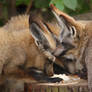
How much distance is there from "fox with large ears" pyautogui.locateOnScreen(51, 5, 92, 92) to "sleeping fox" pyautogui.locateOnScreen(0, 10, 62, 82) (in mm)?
192

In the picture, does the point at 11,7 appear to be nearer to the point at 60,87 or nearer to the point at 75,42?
the point at 75,42

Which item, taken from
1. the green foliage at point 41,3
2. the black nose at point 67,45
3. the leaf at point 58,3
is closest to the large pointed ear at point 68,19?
the black nose at point 67,45

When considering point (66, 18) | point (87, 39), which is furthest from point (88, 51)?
point (66, 18)

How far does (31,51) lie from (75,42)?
75cm

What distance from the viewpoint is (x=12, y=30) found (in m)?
5.79

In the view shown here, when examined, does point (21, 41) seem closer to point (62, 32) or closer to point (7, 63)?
point (7, 63)

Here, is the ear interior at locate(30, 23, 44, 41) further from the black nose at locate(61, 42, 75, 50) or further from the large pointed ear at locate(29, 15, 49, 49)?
the black nose at locate(61, 42, 75, 50)

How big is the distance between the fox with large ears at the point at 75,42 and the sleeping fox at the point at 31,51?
0.19 metres

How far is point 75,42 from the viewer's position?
17.0 feet

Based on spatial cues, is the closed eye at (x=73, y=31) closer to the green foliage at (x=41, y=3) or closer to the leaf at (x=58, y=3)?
the leaf at (x=58, y=3)

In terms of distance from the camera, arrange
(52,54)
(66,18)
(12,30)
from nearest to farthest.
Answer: (66,18) → (52,54) → (12,30)

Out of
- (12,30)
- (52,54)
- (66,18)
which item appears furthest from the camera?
(12,30)

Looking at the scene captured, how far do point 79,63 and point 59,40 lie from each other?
475mm

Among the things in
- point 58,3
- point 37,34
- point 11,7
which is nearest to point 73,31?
point 37,34
